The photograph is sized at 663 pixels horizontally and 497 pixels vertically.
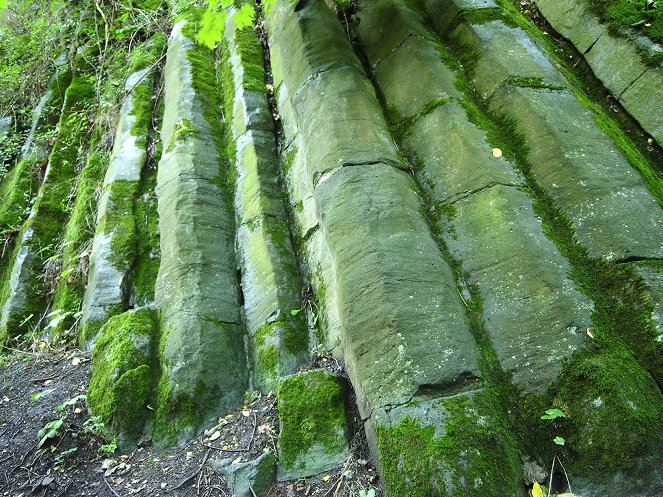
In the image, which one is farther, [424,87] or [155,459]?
[424,87]

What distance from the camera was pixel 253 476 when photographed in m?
Answer: 2.83

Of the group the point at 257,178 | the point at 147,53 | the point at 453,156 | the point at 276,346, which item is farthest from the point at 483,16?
the point at 147,53

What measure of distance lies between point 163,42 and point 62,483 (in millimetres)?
6394

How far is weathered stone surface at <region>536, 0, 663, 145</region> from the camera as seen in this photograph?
11.8 feet

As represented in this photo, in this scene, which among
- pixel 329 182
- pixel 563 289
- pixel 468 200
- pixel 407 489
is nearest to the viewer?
pixel 407 489

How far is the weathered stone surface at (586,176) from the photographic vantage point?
8.66 ft

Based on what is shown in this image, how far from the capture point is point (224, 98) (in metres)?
5.70

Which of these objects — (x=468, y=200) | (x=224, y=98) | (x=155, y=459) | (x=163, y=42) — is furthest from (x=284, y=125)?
(x=163, y=42)

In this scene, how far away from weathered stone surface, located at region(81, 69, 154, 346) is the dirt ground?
990 millimetres

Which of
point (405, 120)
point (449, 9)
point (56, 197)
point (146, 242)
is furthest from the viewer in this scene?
point (56, 197)

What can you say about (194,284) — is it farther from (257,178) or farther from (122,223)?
(122,223)

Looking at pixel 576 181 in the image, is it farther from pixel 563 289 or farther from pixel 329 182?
pixel 329 182

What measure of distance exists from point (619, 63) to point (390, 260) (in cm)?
273

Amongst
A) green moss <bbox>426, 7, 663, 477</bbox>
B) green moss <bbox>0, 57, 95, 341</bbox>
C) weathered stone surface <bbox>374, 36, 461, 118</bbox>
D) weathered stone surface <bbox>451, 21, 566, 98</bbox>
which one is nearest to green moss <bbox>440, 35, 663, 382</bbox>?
green moss <bbox>426, 7, 663, 477</bbox>
